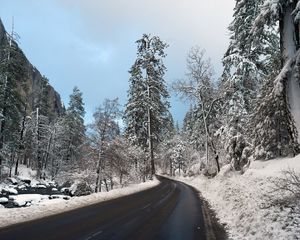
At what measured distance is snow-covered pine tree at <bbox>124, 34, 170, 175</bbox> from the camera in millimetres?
43781

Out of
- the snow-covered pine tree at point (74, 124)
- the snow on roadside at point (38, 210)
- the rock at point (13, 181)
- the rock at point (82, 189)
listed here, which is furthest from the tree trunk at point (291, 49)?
the snow-covered pine tree at point (74, 124)

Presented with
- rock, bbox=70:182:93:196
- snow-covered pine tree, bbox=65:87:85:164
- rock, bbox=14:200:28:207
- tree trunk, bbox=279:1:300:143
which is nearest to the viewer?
tree trunk, bbox=279:1:300:143

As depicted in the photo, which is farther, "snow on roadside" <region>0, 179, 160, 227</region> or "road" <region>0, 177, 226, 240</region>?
"snow on roadside" <region>0, 179, 160, 227</region>

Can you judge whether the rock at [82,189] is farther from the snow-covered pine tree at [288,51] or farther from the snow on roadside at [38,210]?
the snow-covered pine tree at [288,51]

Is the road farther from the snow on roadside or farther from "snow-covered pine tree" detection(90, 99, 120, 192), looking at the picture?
"snow-covered pine tree" detection(90, 99, 120, 192)

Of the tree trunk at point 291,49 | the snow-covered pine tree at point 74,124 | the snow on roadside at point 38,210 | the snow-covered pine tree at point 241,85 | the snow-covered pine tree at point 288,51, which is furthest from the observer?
the snow-covered pine tree at point 74,124

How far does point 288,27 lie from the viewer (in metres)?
15.4

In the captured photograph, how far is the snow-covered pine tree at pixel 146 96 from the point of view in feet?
144

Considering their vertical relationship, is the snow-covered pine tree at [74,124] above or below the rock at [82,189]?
above

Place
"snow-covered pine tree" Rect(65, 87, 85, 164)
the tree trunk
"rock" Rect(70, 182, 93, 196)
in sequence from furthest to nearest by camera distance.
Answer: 1. "snow-covered pine tree" Rect(65, 87, 85, 164)
2. "rock" Rect(70, 182, 93, 196)
3. the tree trunk

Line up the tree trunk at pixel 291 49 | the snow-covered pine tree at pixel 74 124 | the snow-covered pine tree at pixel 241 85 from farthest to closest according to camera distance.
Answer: the snow-covered pine tree at pixel 74 124 < the snow-covered pine tree at pixel 241 85 < the tree trunk at pixel 291 49

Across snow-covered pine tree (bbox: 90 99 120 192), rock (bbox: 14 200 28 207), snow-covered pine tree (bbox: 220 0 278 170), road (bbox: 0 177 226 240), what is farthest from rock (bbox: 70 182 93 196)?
road (bbox: 0 177 226 240)

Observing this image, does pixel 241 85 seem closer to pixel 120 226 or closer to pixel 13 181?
pixel 120 226

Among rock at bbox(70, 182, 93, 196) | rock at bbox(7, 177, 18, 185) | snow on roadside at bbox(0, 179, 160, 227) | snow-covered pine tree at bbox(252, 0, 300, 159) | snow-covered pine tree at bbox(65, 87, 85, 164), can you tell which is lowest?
snow on roadside at bbox(0, 179, 160, 227)
